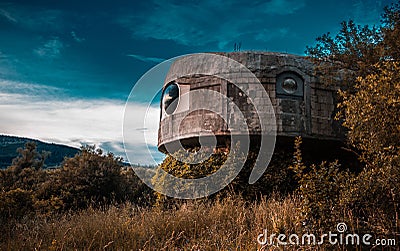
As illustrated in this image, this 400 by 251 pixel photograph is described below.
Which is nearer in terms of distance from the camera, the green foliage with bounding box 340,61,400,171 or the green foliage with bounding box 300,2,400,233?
the green foliage with bounding box 300,2,400,233

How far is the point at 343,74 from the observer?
13.1 meters

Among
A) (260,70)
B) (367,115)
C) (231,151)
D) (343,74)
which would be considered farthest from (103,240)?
(343,74)

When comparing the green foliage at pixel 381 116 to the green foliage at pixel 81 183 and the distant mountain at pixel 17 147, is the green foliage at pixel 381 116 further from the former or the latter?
the distant mountain at pixel 17 147

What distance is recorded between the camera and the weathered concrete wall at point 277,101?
12844 mm

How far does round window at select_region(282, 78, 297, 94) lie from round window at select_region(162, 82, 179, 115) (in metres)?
3.91

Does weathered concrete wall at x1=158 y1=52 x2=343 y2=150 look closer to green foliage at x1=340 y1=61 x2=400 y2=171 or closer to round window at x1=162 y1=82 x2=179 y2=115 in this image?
round window at x1=162 y1=82 x2=179 y2=115

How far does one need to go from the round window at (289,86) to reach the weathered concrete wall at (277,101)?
7 centimetres

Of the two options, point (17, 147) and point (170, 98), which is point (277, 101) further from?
point (17, 147)

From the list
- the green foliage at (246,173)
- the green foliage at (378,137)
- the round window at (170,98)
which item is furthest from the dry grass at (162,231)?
the round window at (170,98)

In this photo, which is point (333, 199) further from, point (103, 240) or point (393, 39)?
point (393, 39)

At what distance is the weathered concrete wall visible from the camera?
1284 centimetres

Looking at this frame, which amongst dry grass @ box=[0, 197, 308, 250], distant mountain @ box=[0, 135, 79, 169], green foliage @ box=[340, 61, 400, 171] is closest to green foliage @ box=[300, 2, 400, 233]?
green foliage @ box=[340, 61, 400, 171]

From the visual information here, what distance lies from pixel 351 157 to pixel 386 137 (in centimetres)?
723

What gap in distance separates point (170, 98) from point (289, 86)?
4.45 m
